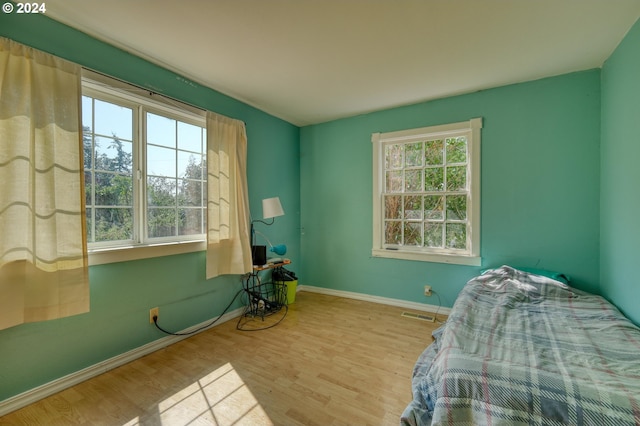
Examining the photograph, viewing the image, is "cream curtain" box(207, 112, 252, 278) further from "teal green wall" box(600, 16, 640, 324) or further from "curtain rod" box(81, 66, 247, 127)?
"teal green wall" box(600, 16, 640, 324)

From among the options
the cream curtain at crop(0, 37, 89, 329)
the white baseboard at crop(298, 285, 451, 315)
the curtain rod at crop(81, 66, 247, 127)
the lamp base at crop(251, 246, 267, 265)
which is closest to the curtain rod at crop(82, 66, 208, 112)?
the curtain rod at crop(81, 66, 247, 127)

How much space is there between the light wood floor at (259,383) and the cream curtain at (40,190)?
1.98ft

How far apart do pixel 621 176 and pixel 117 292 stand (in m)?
4.02

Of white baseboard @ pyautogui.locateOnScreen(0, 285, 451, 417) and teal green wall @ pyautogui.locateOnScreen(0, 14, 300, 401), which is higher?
teal green wall @ pyautogui.locateOnScreen(0, 14, 300, 401)

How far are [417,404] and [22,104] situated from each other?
2.84 metres

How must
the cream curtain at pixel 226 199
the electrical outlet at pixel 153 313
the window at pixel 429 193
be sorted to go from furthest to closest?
the window at pixel 429 193 < the cream curtain at pixel 226 199 < the electrical outlet at pixel 153 313

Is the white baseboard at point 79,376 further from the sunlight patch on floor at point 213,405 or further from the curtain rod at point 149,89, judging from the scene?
the curtain rod at point 149,89

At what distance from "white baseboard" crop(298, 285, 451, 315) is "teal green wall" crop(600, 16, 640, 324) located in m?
1.46

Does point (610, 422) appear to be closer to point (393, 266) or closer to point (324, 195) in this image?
point (393, 266)

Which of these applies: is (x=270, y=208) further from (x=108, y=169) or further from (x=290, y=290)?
(x=108, y=169)

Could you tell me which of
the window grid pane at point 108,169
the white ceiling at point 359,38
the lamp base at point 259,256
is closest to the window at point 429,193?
the white ceiling at point 359,38

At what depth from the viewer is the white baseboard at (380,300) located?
310 cm

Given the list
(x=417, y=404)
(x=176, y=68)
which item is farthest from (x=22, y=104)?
(x=417, y=404)

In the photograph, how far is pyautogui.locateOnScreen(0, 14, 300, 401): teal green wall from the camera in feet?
5.33
